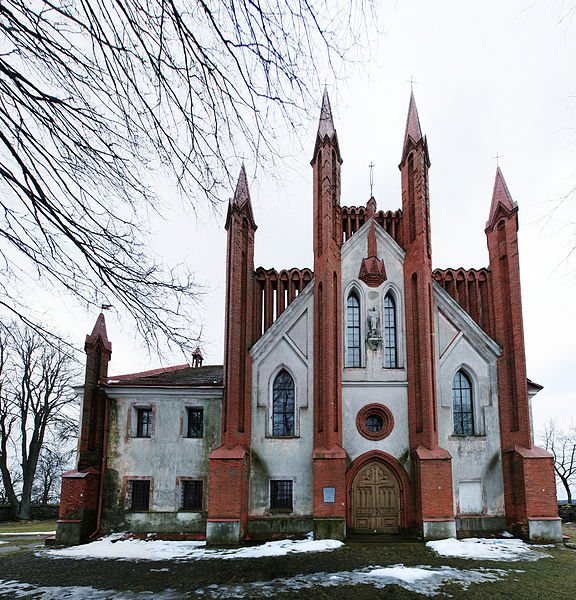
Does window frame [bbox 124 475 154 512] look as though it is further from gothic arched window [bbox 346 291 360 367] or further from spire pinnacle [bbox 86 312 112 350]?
gothic arched window [bbox 346 291 360 367]

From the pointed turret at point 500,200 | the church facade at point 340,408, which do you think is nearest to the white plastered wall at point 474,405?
the church facade at point 340,408

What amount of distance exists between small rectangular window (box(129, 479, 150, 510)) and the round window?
8032 mm

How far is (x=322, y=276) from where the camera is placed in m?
20.7

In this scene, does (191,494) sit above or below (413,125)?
below

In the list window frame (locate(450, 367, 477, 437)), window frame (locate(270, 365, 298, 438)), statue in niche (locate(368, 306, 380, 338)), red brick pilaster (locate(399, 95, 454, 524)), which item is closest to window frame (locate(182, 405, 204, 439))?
window frame (locate(270, 365, 298, 438))

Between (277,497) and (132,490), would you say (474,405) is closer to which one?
(277,497)

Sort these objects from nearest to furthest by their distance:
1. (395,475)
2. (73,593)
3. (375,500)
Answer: (73,593) < (375,500) < (395,475)

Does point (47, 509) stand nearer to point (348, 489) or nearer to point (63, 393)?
point (63, 393)

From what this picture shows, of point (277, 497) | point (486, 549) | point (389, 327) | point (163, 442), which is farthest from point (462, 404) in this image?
point (163, 442)

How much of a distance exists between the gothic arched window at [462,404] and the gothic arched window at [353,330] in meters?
3.71

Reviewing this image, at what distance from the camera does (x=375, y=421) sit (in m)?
20.4

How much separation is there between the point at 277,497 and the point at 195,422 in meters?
4.25

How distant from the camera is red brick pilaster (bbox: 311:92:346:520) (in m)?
18.2

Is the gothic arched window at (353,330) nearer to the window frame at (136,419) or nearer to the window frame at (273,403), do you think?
the window frame at (273,403)
